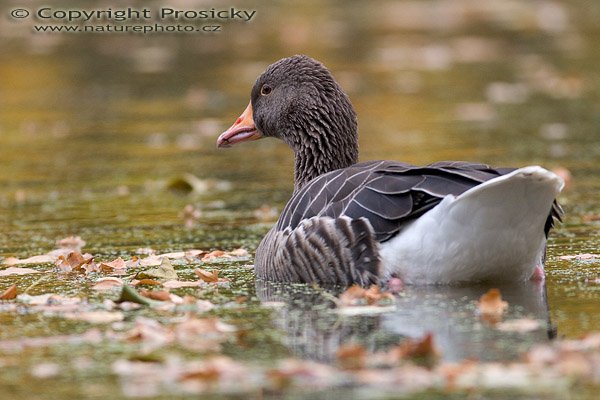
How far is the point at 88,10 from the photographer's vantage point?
28453 mm

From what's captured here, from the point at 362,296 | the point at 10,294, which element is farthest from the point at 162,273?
the point at 362,296

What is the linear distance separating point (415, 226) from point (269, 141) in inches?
388

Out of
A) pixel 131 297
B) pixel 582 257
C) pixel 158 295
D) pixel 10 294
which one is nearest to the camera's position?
pixel 131 297

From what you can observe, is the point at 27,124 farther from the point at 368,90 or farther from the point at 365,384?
the point at 365,384

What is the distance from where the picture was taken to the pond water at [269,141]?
7180mm

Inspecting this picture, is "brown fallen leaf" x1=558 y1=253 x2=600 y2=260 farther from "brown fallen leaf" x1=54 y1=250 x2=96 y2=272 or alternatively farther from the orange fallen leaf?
"brown fallen leaf" x1=54 y1=250 x2=96 y2=272

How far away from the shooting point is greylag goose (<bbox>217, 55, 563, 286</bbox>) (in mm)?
A: 7363

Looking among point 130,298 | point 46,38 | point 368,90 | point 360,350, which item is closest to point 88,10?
point 46,38

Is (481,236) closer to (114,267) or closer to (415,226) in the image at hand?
(415,226)

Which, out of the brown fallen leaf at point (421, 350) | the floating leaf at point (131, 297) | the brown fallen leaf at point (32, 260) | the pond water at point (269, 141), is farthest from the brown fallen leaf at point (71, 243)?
the brown fallen leaf at point (421, 350)

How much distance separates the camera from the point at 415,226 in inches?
302

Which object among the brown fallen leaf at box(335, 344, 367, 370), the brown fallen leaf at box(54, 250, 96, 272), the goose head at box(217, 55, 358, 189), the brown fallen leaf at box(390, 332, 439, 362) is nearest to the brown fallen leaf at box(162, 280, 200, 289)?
the brown fallen leaf at box(54, 250, 96, 272)

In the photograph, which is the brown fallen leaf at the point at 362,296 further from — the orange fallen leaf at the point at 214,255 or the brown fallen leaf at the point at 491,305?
the orange fallen leaf at the point at 214,255

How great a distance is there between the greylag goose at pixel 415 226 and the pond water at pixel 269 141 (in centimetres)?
22
